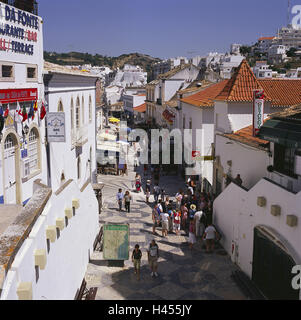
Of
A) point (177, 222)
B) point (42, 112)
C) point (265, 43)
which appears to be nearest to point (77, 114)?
point (42, 112)

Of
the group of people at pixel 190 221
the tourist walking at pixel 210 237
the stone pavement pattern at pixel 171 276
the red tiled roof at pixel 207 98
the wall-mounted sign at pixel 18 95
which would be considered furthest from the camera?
the red tiled roof at pixel 207 98

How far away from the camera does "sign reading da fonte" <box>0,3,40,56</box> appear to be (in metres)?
12.2

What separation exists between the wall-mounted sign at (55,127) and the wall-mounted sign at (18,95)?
4.26 feet

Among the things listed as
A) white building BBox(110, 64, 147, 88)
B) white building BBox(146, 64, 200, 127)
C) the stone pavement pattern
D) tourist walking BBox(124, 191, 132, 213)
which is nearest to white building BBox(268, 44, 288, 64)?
white building BBox(110, 64, 147, 88)

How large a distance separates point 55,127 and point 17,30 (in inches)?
162

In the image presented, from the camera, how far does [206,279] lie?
1239cm

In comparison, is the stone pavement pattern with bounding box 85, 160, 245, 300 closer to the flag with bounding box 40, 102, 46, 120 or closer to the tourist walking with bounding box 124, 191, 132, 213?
the tourist walking with bounding box 124, 191, 132, 213

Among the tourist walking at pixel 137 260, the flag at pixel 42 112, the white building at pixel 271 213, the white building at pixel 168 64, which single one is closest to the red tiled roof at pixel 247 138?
the white building at pixel 271 213

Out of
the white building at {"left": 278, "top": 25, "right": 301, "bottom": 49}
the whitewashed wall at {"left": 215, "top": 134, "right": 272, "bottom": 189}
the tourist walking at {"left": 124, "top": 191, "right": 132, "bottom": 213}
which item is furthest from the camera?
the white building at {"left": 278, "top": 25, "right": 301, "bottom": 49}

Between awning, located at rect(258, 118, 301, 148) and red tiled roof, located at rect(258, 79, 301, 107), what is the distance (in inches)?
292

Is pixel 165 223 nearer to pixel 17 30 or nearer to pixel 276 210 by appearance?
pixel 276 210

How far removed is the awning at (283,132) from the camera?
9.45 meters

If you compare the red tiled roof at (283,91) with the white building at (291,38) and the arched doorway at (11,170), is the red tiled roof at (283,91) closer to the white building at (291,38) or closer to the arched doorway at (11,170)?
the arched doorway at (11,170)

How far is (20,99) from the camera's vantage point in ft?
43.4
